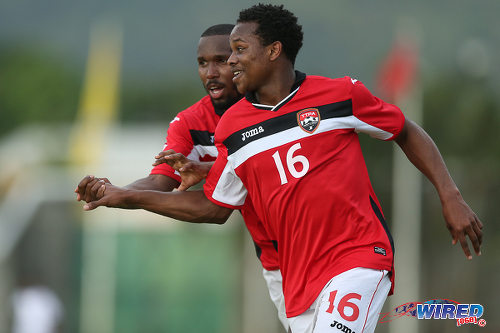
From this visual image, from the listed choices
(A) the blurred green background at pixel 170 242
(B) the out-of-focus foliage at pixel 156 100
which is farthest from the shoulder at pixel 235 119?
(B) the out-of-focus foliage at pixel 156 100

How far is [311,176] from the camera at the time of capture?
5.59 meters

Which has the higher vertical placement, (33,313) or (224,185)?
(224,185)

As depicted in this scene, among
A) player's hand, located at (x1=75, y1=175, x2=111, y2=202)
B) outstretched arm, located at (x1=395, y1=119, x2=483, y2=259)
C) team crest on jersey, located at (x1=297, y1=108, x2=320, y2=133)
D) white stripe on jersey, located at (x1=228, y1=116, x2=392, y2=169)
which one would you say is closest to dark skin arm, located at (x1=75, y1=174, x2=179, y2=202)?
player's hand, located at (x1=75, y1=175, x2=111, y2=202)

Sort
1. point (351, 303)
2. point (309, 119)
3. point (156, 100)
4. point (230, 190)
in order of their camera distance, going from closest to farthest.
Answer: point (351, 303), point (309, 119), point (230, 190), point (156, 100)

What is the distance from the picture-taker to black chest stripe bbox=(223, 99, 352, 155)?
5.66m

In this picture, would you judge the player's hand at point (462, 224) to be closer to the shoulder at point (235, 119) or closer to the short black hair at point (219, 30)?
the shoulder at point (235, 119)

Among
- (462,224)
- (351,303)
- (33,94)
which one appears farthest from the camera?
(33,94)

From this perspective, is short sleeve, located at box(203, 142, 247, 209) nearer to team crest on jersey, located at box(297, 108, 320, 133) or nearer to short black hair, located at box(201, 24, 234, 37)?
team crest on jersey, located at box(297, 108, 320, 133)

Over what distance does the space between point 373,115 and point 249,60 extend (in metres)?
0.89

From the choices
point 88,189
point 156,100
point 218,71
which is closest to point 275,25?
point 218,71

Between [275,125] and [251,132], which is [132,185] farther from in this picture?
[275,125]

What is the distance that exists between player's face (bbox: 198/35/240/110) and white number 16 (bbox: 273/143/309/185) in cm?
109

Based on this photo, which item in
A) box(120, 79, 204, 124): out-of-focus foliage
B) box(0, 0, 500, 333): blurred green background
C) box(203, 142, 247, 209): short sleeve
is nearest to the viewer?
box(203, 142, 247, 209): short sleeve

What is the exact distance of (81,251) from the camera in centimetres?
2148
